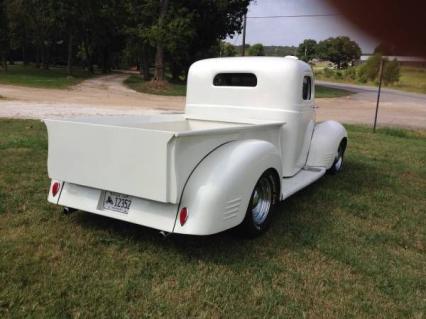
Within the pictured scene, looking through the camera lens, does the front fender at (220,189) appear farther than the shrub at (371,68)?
Yes

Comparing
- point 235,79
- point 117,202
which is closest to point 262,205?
point 117,202

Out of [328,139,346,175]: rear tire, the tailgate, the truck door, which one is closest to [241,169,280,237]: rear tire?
the tailgate

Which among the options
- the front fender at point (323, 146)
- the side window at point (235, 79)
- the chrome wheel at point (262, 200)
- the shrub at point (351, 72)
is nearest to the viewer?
the shrub at point (351, 72)

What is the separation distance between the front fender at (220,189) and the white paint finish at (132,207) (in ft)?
0.39

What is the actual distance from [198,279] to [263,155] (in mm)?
1353

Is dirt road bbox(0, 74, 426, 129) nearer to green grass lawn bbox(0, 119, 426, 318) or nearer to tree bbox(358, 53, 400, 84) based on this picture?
green grass lawn bbox(0, 119, 426, 318)

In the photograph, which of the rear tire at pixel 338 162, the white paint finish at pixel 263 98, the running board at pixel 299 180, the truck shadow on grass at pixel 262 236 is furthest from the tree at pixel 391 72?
the rear tire at pixel 338 162

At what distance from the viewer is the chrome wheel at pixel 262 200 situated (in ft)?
14.5

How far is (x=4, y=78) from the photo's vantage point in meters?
28.3

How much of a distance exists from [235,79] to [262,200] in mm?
2099

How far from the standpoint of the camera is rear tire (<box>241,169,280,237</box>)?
4219 mm

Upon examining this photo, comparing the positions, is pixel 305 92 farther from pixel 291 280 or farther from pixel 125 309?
pixel 125 309

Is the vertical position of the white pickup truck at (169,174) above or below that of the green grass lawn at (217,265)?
above

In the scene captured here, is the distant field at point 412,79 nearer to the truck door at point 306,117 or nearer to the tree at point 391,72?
the tree at point 391,72
